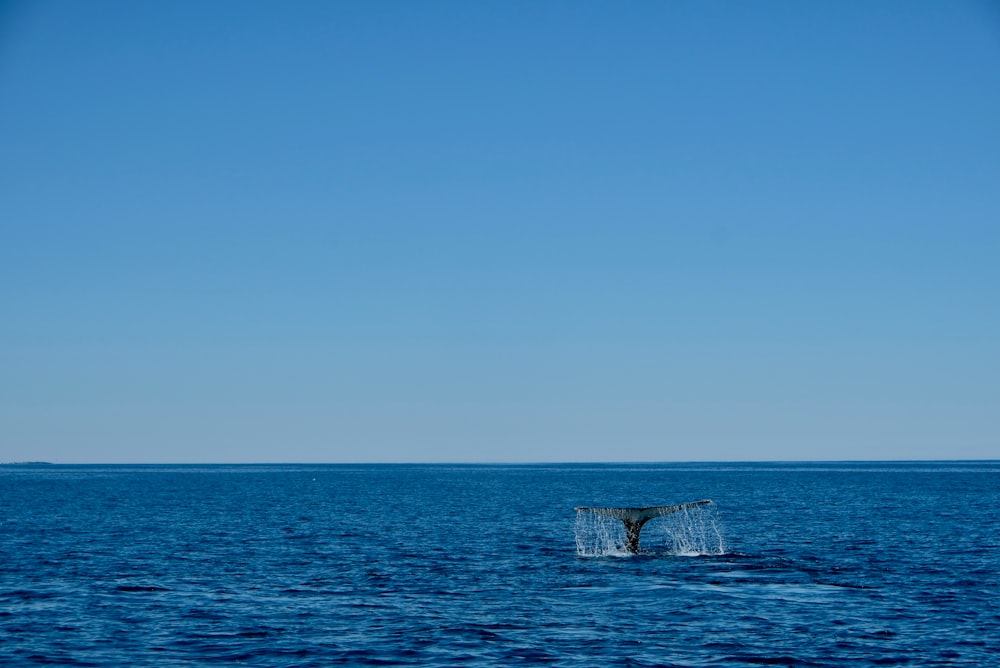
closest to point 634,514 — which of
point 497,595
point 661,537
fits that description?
point 661,537

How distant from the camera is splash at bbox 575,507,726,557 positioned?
202 ft

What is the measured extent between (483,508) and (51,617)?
253 ft

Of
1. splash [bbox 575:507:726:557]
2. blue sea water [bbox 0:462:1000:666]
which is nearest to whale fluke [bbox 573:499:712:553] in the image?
splash [bbox 575:507:726:557]

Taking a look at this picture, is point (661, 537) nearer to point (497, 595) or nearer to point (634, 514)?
point (634, 514)

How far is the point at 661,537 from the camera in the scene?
242 feet

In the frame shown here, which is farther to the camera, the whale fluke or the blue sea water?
the whale fluke

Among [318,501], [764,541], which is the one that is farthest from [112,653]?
[318,501]

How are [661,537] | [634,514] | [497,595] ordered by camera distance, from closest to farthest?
[497,595]
[634,514]
[661,537]

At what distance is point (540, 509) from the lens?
11088cm

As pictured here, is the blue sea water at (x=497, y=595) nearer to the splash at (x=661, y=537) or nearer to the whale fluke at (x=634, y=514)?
the splash at (x=661, y=537)

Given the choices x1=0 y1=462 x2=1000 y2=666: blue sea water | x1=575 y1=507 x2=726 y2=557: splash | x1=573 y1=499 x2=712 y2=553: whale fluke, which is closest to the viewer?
x1=0 y1=462 x2=1000 y2=666: blue sea water

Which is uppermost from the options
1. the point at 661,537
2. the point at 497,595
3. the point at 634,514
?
the point at 634,514

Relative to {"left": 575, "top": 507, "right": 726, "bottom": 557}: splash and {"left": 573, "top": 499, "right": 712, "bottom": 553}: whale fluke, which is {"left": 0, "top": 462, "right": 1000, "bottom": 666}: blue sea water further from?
{"left": 573, "top": 499, "right": 712, "bottom": 553}: whale fluke

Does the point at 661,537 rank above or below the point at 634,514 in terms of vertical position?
below
